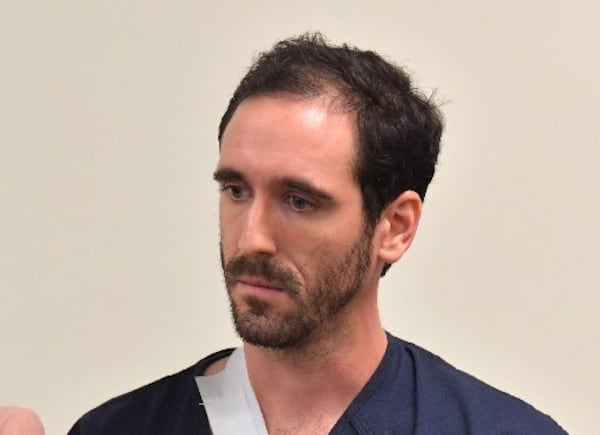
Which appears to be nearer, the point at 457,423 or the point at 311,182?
the point at 311,182

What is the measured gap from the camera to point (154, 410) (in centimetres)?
240

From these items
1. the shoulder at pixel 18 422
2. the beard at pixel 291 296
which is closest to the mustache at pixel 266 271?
the beard at pixel 291 296

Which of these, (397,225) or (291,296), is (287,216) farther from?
(397,225)

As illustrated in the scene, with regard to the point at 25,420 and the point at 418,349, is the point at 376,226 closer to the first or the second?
the point at 418,349

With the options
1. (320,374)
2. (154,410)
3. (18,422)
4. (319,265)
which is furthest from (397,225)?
(18,422)

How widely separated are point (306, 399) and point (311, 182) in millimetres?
433

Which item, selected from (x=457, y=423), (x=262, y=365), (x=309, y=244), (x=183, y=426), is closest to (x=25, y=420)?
(x=183, y=426)

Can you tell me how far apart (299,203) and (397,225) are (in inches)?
8.9

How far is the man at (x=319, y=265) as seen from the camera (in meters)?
2.14

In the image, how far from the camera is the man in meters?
2.14

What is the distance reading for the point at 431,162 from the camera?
2.35 meters

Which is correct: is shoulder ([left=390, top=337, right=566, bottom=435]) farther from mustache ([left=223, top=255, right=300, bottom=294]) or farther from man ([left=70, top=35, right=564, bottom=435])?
mustache ([left=223, top=255, right=300, bottom=294])

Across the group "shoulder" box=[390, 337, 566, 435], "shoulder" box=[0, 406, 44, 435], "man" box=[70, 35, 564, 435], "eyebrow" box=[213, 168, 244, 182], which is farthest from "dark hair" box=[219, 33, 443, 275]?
"shoulder" box=[0, 406, 44, 435]

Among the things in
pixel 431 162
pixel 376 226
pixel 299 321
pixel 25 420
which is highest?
pixel 431 162
